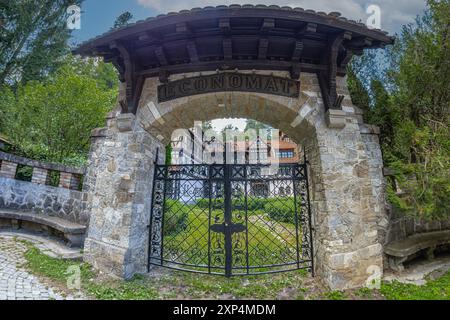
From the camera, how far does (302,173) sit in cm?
401

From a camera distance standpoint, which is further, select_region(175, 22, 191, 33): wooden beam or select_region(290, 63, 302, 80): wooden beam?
select_region(290, 63, 302, 80): wooden beam

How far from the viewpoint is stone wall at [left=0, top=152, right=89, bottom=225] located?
4.96 metres

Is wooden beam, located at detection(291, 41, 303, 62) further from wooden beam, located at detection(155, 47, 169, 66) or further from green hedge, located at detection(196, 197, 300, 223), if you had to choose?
green hedge, located at detection(196, 197, 300, 223)

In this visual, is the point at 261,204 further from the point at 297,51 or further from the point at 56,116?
the point at 56,116

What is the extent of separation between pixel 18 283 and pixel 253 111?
423 centimetres

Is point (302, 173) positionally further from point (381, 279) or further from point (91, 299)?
point (91, 299)

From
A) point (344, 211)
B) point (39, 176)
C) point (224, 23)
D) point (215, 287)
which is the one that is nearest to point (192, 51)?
point (224, 23)

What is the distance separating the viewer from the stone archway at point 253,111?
3287mm

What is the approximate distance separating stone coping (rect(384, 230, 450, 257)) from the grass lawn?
1.49ft

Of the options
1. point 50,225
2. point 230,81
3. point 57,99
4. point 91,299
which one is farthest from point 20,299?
point 57,99

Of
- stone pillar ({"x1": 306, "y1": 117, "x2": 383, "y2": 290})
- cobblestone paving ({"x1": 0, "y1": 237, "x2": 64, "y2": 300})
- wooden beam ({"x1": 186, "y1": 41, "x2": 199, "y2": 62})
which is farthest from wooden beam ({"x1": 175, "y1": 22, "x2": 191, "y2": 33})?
cobblestone paving ({"x1": 0, "y1": 237, "x2": 64, "y2": 300})

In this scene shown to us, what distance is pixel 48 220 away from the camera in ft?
14.8

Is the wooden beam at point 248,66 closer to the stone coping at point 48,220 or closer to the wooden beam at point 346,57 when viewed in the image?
the wooden beam at point 346,57
